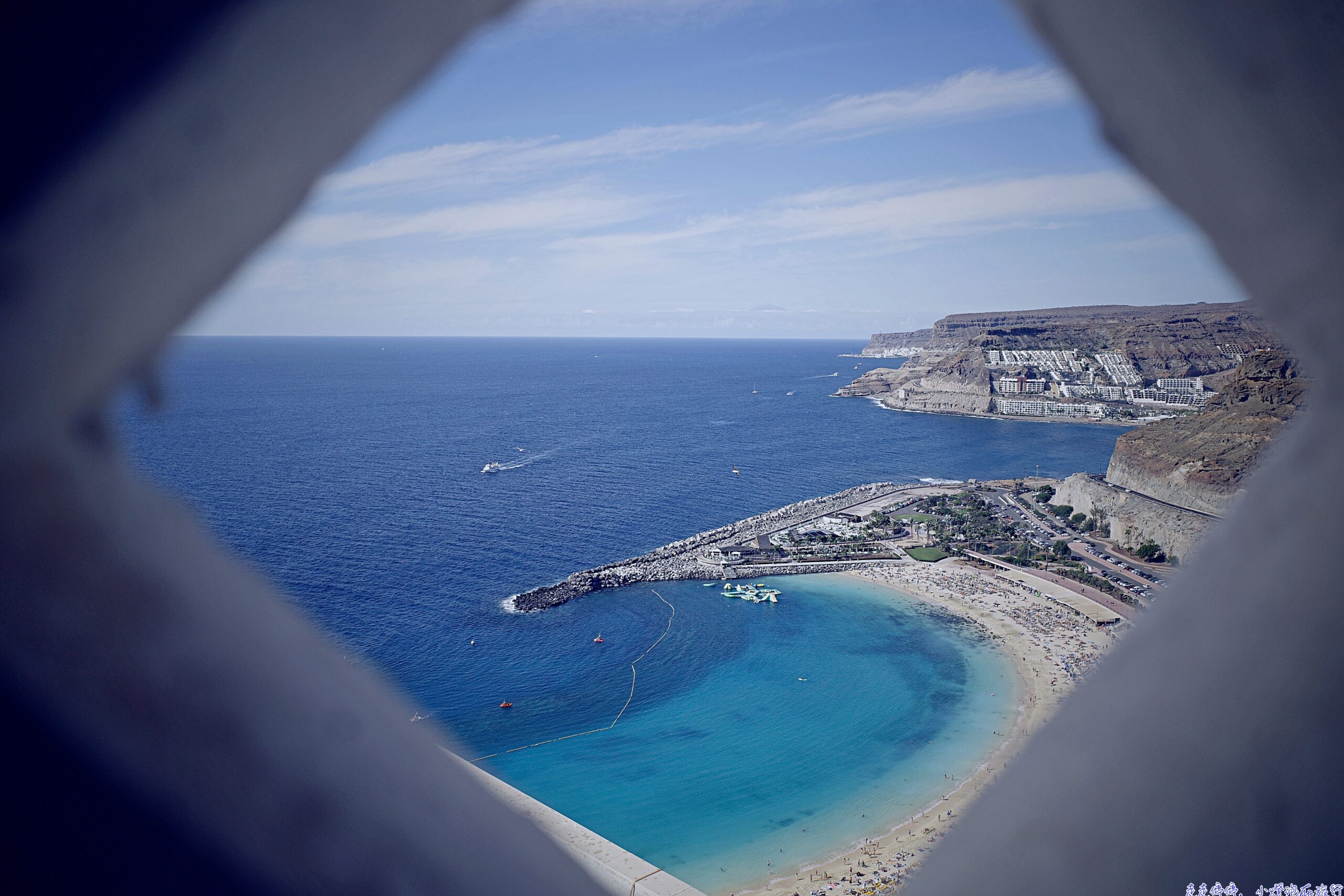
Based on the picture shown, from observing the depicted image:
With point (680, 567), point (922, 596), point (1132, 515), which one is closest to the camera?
point (922, 596)

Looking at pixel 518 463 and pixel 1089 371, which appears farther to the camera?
pixel 1089 371

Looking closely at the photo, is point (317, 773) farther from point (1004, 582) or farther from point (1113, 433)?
point (1113, 433)

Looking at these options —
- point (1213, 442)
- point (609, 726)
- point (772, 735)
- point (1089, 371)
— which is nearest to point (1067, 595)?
point (1213, 442)

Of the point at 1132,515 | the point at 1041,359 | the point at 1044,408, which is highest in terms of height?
the point at 1041,359

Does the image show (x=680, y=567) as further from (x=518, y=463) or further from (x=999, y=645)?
(x=518, y=463)

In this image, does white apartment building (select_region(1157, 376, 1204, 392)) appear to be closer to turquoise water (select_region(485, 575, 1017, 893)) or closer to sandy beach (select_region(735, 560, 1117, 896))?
sandy beach (select_region(735, 560, 1117, 896))

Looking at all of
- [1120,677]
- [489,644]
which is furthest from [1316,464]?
[489,644]
